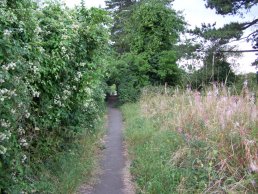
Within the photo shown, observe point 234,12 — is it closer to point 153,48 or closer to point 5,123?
point 153,48

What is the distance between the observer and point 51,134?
663 cm

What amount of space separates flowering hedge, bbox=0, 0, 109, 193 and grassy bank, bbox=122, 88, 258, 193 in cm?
205

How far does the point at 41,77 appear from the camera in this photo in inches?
221

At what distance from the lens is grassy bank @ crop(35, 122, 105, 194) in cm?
587

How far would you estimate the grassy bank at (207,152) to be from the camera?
193 inches

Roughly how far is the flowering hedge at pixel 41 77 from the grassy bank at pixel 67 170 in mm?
196

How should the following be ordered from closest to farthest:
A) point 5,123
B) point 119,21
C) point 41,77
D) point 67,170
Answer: point 5,123 → point 41,77 → point 67,170 → point 119,21

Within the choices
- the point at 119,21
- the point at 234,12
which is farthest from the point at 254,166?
the point at 119,21

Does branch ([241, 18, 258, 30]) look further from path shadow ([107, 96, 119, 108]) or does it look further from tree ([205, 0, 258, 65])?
path shadow ([107, 96, 119, 108])

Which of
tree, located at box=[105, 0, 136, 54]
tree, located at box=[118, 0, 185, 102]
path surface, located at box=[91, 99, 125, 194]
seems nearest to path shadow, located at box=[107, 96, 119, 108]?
tree, located at box=[118, 0, 185, 102]

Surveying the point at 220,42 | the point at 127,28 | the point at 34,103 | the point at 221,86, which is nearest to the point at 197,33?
the point at 220,42

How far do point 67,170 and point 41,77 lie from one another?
88.3 inches

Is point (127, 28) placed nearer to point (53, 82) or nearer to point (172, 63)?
point (172, 63)

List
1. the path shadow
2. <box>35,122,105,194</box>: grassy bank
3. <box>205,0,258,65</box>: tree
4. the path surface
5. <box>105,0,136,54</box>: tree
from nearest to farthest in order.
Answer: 1. <box>35,122,105,194</box>: grassy bank
2. the path surface
3. <box>205,0,258,65</box>: tree
4. the path shadow
5. <box>105,0,136,54</box>: tree
